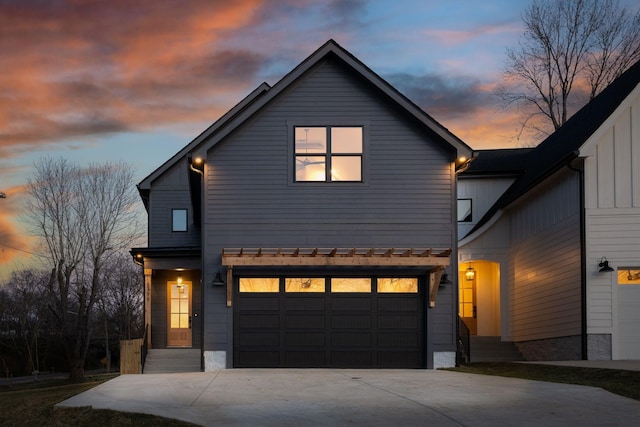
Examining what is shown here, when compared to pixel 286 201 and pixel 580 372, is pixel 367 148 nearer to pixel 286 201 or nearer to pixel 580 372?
pixel 286 201

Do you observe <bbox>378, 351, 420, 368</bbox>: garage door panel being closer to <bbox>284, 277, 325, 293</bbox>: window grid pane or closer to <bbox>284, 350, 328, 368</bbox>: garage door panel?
<bbox>284, 350, 328, 368</bbox>: garage door panel

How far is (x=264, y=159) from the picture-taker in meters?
21.1

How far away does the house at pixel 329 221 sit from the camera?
816 inches

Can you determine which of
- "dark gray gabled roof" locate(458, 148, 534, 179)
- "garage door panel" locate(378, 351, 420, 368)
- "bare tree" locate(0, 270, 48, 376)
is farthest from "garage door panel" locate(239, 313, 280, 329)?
"bare tree" locate(0, 270, 48, 376)

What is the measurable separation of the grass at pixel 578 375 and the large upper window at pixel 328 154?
19.2 feet

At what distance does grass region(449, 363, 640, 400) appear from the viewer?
14.4m

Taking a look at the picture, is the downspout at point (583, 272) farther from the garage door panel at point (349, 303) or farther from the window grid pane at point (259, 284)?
the window grid pane at point (259, 284)

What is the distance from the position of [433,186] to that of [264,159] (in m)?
4.51

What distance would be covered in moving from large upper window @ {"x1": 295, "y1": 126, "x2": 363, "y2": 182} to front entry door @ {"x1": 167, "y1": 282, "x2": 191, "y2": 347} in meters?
7.59

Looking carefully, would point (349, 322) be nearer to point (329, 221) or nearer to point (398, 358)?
point (398, 358)

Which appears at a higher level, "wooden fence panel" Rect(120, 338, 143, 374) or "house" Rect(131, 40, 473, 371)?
"house" Rect(131, 40, 473, 371)

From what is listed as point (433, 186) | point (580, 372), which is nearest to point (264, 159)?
point (433, 186)

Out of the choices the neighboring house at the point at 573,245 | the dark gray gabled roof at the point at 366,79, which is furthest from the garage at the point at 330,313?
the neighboring house at the point at 573,245

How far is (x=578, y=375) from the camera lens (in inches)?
659
